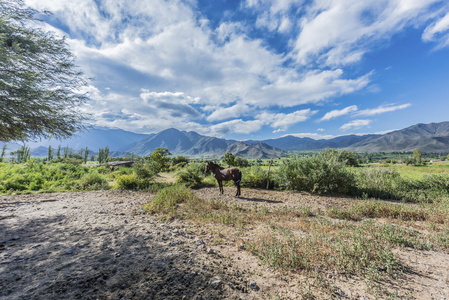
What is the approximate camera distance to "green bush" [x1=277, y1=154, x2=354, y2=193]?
10703 millimetres

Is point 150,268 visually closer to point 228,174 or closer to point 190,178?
point 228,174

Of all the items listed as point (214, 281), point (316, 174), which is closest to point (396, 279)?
point (214, 281)

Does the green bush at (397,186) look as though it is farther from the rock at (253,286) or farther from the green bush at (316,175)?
the rock at (253,286)

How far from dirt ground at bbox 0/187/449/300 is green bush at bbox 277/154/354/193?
693 cm

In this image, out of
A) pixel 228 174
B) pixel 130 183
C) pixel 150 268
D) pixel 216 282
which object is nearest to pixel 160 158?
pixel 130 183

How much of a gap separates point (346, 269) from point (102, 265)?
4965 millimetres

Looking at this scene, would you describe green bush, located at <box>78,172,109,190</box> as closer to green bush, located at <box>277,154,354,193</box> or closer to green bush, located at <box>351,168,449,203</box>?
green bush, located at <box>277,154,354,193</box>

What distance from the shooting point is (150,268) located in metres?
3.14

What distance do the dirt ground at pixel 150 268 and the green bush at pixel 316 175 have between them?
6932mm

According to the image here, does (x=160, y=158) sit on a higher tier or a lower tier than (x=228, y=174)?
higher

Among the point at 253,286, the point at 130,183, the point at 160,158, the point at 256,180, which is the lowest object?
the point at 253,286

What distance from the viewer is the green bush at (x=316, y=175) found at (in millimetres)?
10703

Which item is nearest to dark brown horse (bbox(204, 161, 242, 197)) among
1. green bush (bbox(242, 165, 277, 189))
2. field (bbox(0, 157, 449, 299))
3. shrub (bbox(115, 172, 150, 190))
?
field (bbox(0, 157, 449, 299))

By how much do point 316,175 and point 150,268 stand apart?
35.9ft
